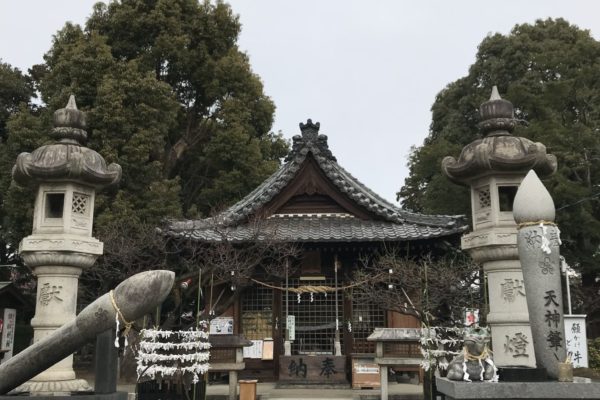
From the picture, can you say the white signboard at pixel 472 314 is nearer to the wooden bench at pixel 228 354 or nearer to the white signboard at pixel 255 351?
the wooden bench at pixel 228 354

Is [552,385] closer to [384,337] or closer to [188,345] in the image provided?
[188,345]

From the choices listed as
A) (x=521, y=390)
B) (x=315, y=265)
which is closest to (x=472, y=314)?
(x=315, y=265)

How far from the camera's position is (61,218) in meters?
9.11

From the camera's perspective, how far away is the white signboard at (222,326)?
17469mm

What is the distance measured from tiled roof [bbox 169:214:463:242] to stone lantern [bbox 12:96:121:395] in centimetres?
687

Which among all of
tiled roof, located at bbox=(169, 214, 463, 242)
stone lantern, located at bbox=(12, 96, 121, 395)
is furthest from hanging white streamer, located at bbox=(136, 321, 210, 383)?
tiled roof, located at bbox=(169, 214, 463, 242)

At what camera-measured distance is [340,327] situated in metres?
17.7

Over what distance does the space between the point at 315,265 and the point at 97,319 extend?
13309 millimetres

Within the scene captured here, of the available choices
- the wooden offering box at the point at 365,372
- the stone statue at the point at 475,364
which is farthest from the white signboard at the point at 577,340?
the stone statue at the point at 475,364

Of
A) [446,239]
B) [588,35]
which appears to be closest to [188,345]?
[446,239]

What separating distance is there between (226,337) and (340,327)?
15.8ft

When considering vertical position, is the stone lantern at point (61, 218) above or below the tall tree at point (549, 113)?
below

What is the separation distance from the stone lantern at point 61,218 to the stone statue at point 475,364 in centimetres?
538

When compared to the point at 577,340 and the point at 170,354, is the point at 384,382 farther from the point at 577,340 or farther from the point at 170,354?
the point at 577,340
